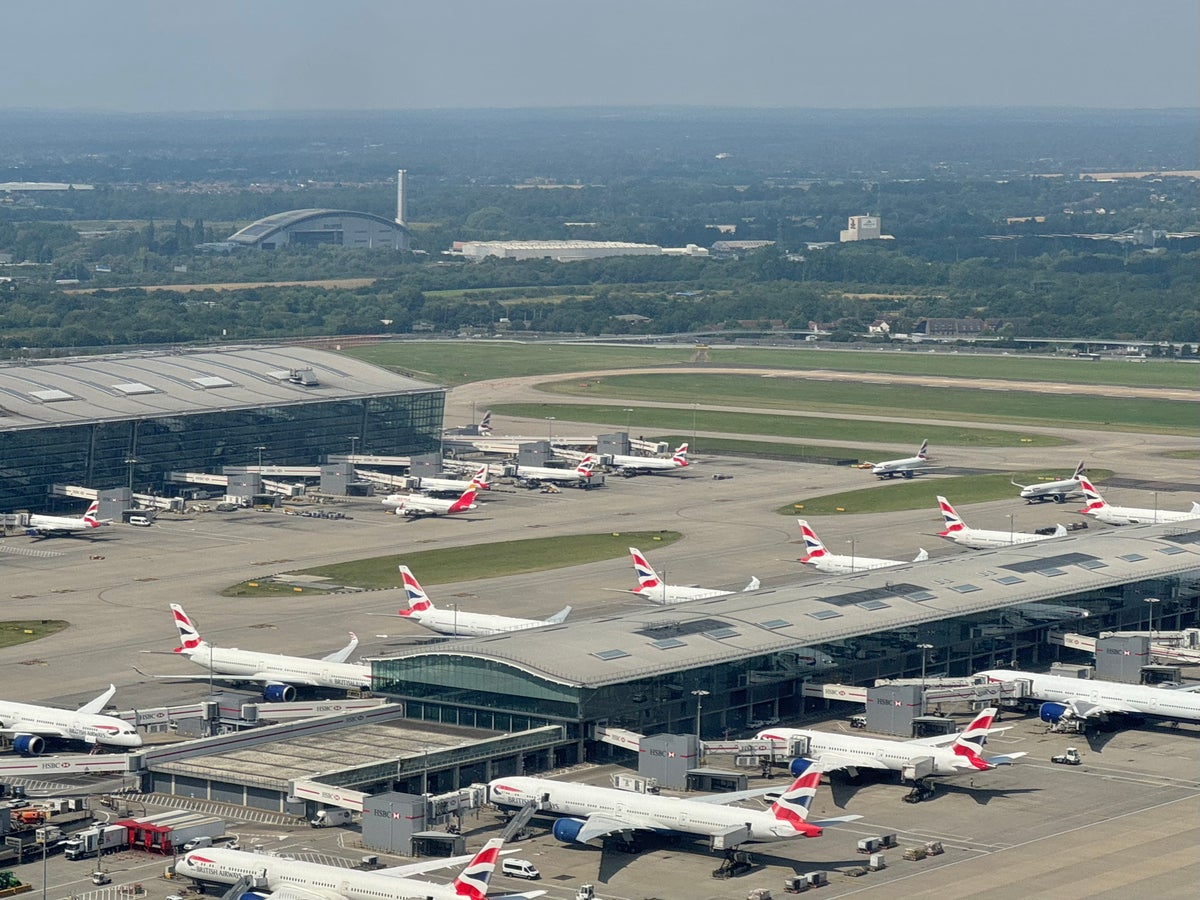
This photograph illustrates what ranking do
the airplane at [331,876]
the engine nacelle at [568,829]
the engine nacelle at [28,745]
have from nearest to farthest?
the airplane at [331,876], the engine nacelle at [568,829], the engine nacelle at [28,745]

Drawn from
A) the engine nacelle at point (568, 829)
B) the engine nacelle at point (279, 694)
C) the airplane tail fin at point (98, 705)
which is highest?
the engine nacelle at point (568, 829)

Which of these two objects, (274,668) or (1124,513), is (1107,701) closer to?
(274,668)

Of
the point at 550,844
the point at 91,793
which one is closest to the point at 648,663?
the point at 550,844

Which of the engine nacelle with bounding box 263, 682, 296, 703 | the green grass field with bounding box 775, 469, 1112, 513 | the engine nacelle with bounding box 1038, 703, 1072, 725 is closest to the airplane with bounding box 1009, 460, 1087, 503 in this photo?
the green grass field with bounding box 775, 469, 1112, 513

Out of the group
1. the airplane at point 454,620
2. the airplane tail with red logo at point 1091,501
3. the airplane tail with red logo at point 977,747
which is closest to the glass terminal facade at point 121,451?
the airplane at point 454,620

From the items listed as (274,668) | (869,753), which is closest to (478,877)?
(869,753)

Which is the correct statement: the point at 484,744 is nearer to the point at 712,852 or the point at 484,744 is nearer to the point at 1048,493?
the point at 712,852

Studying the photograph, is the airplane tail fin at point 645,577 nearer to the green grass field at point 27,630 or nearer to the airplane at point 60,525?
the green grass field at point 27,630
